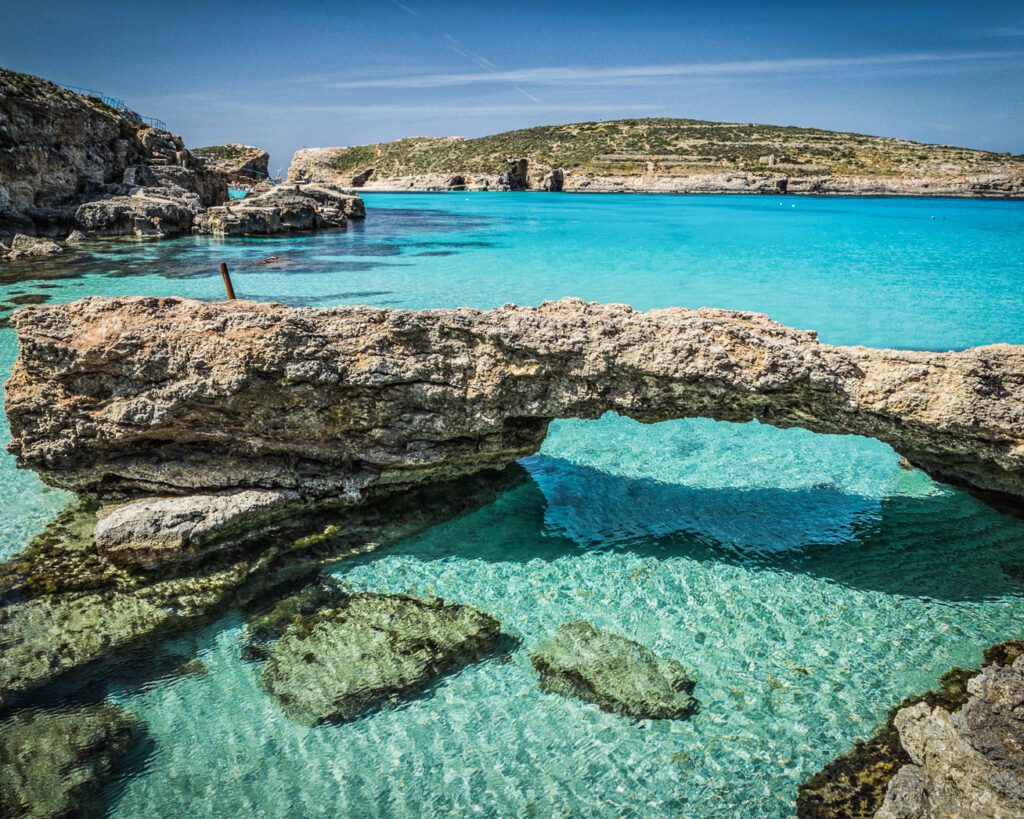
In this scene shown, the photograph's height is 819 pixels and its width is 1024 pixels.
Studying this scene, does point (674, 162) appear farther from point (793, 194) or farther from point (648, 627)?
point (648, 627)

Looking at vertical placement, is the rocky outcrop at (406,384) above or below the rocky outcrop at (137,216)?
below

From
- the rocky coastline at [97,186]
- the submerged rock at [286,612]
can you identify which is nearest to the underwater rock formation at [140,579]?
the submerged rock at [286,612]

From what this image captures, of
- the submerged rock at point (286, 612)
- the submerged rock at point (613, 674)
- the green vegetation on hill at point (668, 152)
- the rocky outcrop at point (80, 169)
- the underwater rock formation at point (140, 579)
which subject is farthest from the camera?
the green vegetation on hill at point (668, 152)

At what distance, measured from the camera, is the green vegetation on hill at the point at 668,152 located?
90.6 m

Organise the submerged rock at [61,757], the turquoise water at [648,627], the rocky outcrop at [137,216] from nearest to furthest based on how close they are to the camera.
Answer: the submerged rock at [61,757]
the turquoise water at [648,627]
the rocky outcrop at [137,216]

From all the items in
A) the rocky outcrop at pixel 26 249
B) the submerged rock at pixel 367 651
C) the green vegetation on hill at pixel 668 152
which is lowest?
the submerged rock at pixel 367 651

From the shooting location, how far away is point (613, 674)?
5.34 metres

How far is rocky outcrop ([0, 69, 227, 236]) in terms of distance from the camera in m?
29.4

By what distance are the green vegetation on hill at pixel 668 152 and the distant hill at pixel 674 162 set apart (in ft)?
0.56

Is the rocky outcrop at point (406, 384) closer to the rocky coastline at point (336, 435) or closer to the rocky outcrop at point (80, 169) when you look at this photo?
the rocky coastline at point (336, 435)

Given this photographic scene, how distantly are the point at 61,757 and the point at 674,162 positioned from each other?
332ft

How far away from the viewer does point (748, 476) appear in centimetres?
890

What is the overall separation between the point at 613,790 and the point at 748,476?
216 inches

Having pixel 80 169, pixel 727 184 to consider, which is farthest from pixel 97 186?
pixel 727 184
